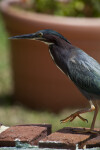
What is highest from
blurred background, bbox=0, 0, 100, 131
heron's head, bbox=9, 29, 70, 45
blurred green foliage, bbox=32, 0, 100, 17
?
heron's head, bbox=9, 29, 70, 45

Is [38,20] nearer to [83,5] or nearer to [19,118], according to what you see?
[83,5]

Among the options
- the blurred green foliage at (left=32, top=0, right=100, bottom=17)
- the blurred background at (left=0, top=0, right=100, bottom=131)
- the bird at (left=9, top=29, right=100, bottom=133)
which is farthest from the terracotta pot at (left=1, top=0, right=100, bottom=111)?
the bird at (left=9, top=29, right=100, bottom=133)

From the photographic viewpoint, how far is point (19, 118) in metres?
4.37

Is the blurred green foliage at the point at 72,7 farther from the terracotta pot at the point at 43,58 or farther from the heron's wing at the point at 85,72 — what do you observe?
the heron's wing at the point at 85,72

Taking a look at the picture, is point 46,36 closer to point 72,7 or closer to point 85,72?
point 85,72

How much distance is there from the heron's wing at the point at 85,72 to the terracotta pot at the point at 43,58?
7.43 feet

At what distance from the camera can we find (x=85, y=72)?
76.1 inches

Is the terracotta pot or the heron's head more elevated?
the heron's head

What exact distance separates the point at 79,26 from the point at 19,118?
99 cm

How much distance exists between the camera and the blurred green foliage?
4.41 metres

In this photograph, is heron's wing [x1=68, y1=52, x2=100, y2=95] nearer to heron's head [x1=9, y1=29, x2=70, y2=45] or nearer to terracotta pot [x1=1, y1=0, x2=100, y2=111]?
heron's head [x1=9, y1=29, x2=70, y2=45]

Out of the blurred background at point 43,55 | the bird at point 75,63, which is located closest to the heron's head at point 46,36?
the bird at point 75,63

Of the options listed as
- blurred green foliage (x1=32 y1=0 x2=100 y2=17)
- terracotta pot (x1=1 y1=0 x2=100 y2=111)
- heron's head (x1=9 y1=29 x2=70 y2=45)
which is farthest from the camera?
blurred green foliage (x1=32 y1=0 x2=100 y2=17)

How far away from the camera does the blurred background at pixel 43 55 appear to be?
4.25 meters
